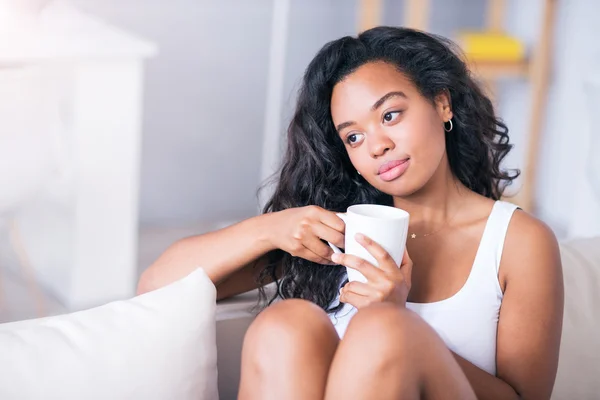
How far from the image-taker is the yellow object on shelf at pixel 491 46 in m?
2.71

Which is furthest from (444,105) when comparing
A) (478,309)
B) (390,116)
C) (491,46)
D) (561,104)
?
(561,104)

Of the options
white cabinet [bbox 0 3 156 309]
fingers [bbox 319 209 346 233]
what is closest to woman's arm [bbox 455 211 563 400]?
fingers [bbox 319 209 346 233]

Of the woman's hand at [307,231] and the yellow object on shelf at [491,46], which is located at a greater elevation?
the yellow object on shelf at [491,46]

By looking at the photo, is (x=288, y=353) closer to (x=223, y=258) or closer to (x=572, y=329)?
(x=223, y=258)

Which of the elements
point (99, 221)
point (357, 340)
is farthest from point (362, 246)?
point (99, 221)

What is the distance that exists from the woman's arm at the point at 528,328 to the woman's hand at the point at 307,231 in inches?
9.9

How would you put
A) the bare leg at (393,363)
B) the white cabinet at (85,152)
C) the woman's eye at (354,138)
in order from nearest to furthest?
1. the bare leg at (393,363)
2. the woman's eye at (354,138)
3. the white cabinet at (85,152)

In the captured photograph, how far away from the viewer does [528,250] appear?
4.19ft

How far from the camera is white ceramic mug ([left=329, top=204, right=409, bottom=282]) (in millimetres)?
1098

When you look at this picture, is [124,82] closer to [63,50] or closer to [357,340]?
[63,50]

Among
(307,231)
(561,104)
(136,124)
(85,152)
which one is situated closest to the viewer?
(307,231)

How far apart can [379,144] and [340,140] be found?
0.18 meters

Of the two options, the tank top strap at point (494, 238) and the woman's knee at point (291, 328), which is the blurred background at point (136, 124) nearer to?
the tank top strap at point (494, 238)

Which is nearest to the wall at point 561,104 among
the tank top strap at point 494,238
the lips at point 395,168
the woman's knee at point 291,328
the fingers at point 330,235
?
the tank top strap at point 494,238
